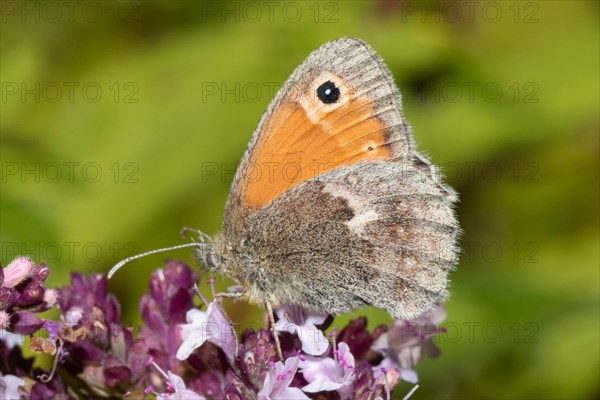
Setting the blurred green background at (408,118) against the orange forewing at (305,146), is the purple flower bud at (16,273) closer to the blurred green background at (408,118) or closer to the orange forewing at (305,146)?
the orange forewing at (305,146)

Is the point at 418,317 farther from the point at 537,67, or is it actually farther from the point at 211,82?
the point at 537,67

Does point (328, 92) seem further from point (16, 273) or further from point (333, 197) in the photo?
point (16, 273)

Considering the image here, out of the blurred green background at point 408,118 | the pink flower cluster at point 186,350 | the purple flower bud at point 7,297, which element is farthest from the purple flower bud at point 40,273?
the blurred green background at point 408,118

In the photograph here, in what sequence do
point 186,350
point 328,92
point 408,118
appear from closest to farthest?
1. point 186,350
2. point 328,92
3. point 408,118

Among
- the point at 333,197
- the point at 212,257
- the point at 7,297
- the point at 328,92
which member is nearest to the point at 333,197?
the point at 333,197

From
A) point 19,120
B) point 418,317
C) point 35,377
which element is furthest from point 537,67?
point 35,377

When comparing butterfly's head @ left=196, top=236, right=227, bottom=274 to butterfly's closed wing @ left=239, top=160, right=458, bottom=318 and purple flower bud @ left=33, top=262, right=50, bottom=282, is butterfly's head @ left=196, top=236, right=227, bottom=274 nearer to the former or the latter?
butterfly's closed wing @ left=239, top=160, right=458, bottom=318
